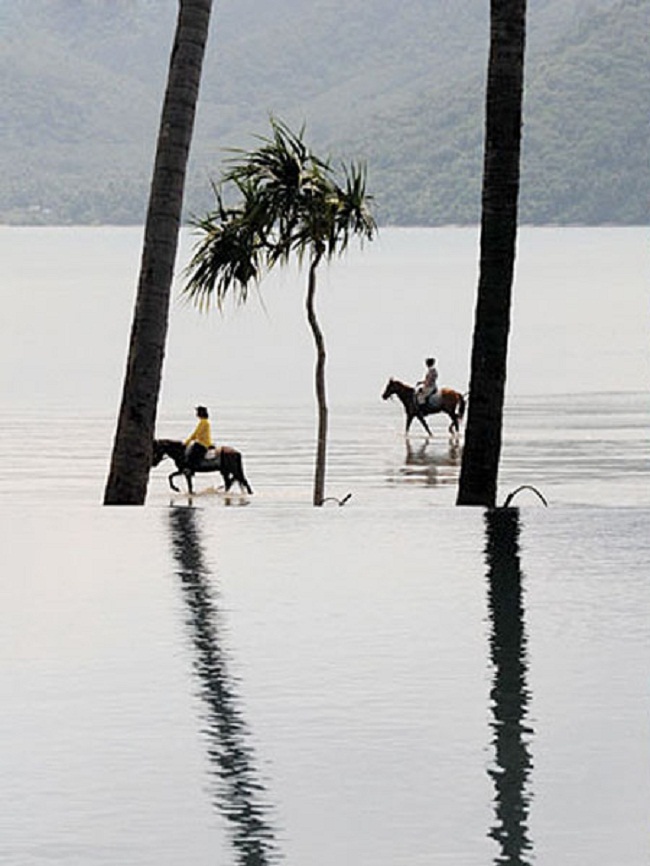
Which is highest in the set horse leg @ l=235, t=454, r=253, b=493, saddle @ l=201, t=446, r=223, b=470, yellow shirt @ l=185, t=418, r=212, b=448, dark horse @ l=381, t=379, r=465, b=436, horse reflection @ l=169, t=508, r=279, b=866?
dark horse @ l=381, t=379, r=465, b=436

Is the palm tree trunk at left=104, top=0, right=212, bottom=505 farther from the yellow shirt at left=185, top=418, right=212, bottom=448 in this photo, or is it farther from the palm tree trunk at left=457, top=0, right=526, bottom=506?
the yellow shirt at left=185, top=418, right=212, bottom=448

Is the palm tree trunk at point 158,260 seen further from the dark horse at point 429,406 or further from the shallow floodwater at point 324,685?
the dark horse at point 429,406

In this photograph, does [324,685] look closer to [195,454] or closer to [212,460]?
[212,460]

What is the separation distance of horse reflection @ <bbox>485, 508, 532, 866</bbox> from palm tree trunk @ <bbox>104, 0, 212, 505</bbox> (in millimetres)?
7201

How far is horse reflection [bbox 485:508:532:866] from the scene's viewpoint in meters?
3.87

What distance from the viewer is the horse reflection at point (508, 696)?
3.87 m

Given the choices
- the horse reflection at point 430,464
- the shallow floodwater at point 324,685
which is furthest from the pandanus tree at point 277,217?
the horse reflection at point 430,464

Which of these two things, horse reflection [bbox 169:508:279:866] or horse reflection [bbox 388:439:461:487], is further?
horse reflection [bbox 388:439:461:487]

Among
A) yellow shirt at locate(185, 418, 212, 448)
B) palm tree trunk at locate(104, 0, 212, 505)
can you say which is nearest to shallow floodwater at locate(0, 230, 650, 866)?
palm tree trunk at locate(104, 0, 212, 505)

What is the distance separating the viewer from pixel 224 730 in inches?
183

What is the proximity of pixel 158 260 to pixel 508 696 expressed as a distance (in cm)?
981

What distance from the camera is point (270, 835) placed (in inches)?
151

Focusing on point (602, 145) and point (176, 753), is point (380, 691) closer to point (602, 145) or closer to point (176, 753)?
point (176, 753)

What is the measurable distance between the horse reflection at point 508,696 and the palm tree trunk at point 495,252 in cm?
467
